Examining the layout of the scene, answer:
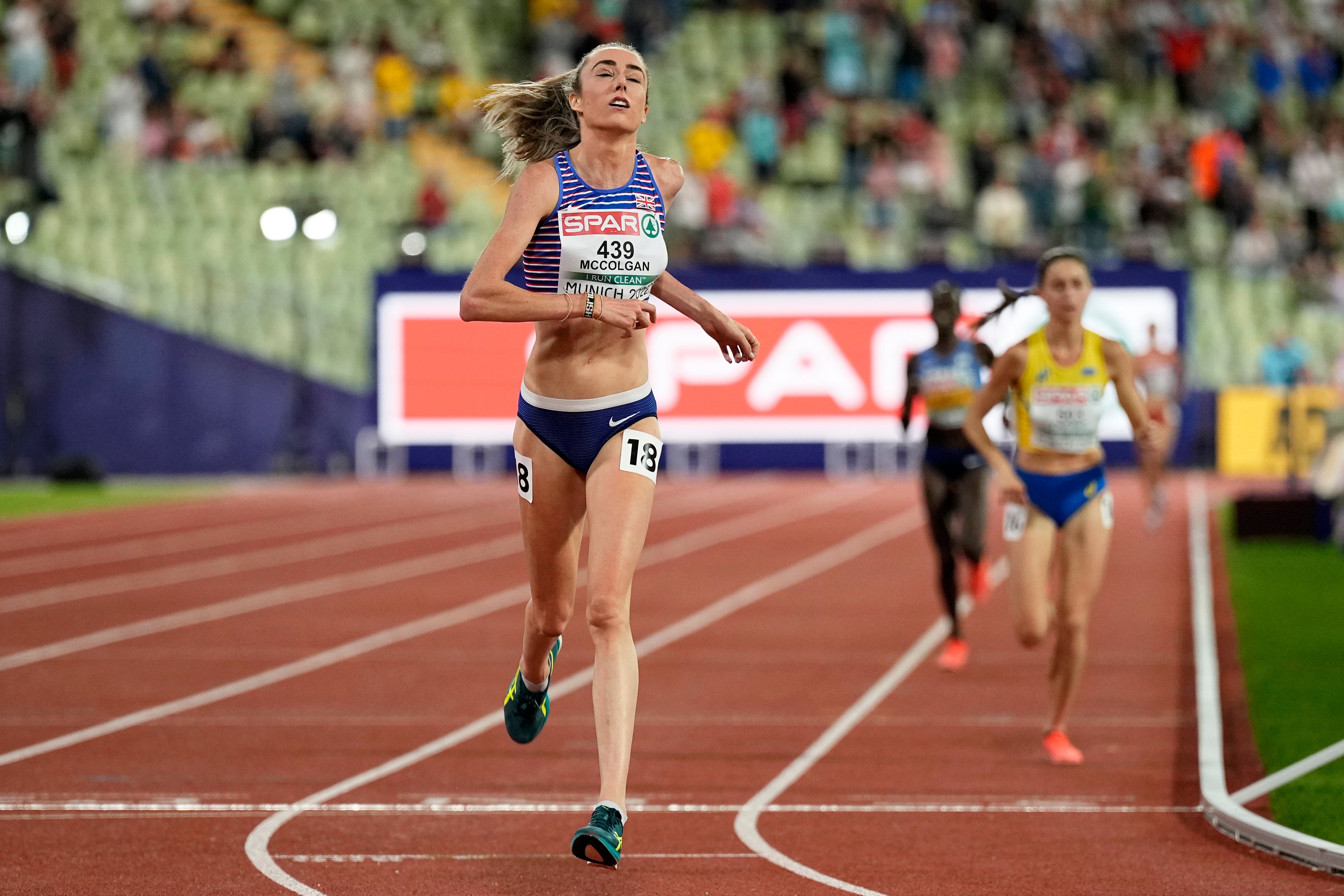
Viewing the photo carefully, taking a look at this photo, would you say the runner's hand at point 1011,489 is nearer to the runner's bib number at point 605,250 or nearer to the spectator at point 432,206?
the runner's bib number at point 605,250

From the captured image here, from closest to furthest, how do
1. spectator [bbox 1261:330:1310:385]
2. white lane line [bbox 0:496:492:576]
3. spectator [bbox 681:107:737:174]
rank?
white lane line [bbox 0:496:492:576]
spectator [bbox 1261:330:1310:385]
spectator [bbox 681:107:737:174]

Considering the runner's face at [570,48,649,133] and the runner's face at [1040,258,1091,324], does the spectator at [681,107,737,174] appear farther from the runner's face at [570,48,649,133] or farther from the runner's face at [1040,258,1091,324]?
the runner's face at [570,48,649,133]

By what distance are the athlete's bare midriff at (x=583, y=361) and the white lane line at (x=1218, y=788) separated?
246 cm

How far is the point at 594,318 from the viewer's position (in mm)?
5711

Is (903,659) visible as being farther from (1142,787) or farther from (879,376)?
(879,376)

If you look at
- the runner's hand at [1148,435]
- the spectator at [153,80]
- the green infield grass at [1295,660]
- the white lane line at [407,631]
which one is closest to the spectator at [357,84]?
the spectator at [153,80]

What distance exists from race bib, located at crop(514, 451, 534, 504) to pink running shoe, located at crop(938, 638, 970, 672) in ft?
17.0

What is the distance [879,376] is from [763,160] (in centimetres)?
414

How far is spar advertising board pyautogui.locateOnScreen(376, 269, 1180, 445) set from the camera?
2694 centimetres

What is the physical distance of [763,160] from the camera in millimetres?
29094

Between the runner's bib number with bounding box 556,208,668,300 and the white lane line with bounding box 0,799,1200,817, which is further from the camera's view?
the white lane line with bounding box 0,799,1200,817

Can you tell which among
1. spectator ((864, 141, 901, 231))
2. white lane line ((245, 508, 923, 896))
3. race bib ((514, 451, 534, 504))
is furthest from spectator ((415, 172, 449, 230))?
race bib ((514, 451, 534, 504))

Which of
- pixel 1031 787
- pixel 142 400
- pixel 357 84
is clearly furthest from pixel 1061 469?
pixel 357 84

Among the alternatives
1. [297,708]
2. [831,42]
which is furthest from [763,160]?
[297,708]
